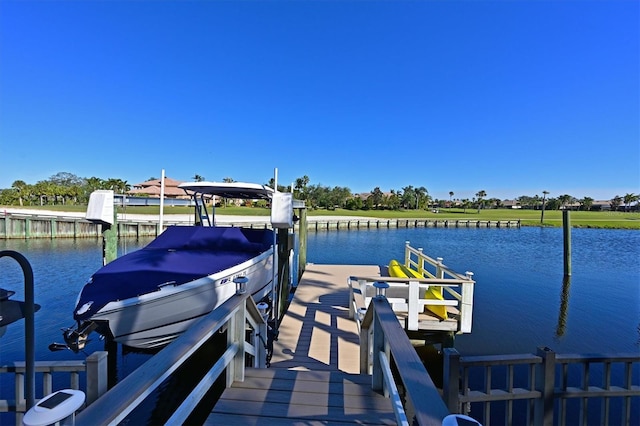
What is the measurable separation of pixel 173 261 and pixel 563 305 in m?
11.6

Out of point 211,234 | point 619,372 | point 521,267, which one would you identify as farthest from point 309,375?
point 521,267

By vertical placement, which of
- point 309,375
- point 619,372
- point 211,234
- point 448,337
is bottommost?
point 619,372

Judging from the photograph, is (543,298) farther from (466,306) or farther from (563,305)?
(466,306)

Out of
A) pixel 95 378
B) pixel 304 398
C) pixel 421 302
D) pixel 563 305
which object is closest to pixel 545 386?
pixel 304 398

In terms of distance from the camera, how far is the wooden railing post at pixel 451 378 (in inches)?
96.8

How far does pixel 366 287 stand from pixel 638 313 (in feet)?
30.3

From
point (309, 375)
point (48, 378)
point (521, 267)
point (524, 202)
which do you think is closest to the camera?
point (48, 378)

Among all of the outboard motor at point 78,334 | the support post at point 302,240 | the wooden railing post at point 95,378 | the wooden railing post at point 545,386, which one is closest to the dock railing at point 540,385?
the wooden railing post at point 545,386

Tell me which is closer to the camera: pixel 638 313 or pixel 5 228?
pixel 638 313

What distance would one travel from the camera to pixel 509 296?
35.2ft

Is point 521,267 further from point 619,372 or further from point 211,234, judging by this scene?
point 211,234

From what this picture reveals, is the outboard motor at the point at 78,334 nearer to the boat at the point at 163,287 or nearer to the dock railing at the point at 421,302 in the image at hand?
the boat at the point at 163,287

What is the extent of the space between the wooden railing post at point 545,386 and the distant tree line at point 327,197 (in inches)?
1804

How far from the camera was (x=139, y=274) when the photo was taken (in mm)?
4801
